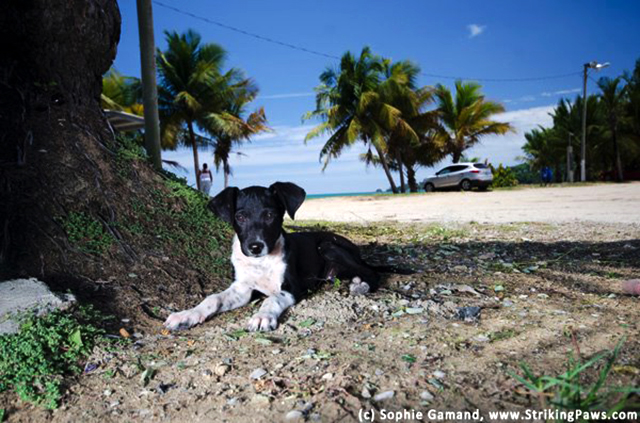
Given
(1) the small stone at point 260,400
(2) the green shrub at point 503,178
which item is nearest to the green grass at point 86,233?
(1) the small stone at point 260,400

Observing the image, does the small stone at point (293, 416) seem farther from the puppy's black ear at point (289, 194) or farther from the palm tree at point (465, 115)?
the palm tree at point (465, 115)

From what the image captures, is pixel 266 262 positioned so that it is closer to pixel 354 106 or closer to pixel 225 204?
pixel 225 204

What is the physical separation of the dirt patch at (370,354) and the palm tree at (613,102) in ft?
168

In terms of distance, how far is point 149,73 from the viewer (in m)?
7.62

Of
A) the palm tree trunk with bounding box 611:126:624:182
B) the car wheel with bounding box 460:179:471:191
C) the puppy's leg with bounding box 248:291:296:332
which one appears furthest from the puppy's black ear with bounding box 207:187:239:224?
the palm tree trunk with bounding box 611:126:624:182

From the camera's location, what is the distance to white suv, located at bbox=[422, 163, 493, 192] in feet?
102

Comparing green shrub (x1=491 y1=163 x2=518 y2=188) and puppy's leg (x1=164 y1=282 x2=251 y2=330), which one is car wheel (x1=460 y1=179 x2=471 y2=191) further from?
puppy's leg (x1=164 y1=282 x2=251 y2=330)

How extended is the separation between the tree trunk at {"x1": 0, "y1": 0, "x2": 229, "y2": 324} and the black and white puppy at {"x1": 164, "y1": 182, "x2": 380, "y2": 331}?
1.57 feet

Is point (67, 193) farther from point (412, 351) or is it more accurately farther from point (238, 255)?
point (412, 351)

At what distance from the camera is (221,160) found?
41.8 m

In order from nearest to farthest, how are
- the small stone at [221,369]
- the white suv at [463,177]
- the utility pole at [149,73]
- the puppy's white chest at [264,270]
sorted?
1. the small stone at [221,369]
2. the puppy's white chest at [264,270]
3. the utility pole at [149,73]
4. the white suv at [463,177]

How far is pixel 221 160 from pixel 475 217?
32112mm

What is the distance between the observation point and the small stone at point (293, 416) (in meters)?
2.37

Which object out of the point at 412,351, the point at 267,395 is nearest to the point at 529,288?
the point at 412,351
